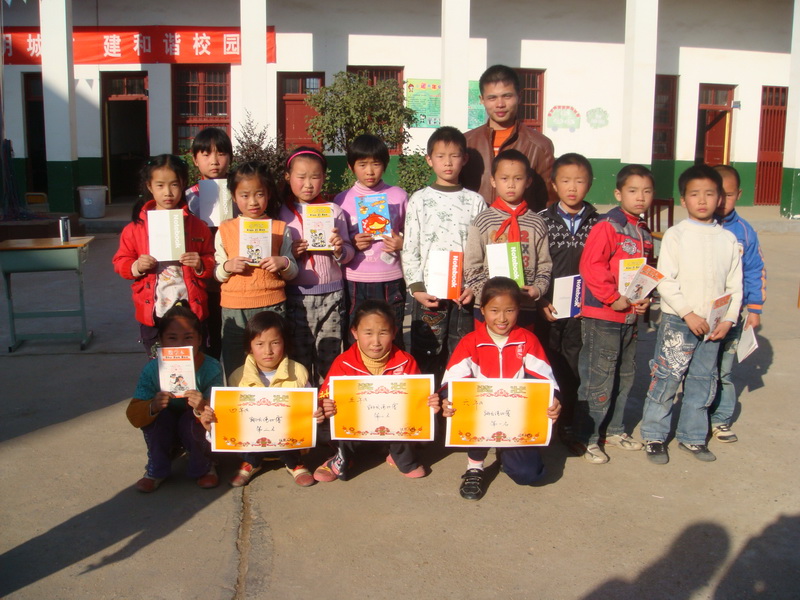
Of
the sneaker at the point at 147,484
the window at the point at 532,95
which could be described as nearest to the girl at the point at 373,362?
the sneaker at the point at 147,484

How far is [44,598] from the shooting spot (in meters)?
2.62

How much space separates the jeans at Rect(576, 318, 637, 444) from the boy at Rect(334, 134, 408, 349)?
38.4 inches

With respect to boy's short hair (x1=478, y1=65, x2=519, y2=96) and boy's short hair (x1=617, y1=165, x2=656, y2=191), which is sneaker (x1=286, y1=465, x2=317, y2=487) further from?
boy's short hair (x1=478, y1=65, x2=519, y2=96)

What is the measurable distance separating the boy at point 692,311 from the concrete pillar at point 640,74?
11064 mm

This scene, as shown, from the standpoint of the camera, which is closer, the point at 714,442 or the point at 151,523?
the point at 151,523

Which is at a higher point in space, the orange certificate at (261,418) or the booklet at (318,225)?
the booklet at (318,225)

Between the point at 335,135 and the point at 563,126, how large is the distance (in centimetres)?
573

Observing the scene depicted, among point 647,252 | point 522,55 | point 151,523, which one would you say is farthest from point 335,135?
point 151,523

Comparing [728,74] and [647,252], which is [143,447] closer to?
[647,252]

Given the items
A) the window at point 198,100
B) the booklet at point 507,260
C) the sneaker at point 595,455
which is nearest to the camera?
the booklet at point 507,260

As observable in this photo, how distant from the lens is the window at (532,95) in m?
15.4

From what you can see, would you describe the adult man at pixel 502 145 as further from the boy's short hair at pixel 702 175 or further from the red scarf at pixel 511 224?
the boy's short hair at pixel 702 175

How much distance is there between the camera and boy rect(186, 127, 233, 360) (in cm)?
405

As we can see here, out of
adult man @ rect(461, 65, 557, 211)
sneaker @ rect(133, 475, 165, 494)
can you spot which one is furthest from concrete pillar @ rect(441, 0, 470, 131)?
sneaker @ rect(133, 475, 165, 494)
